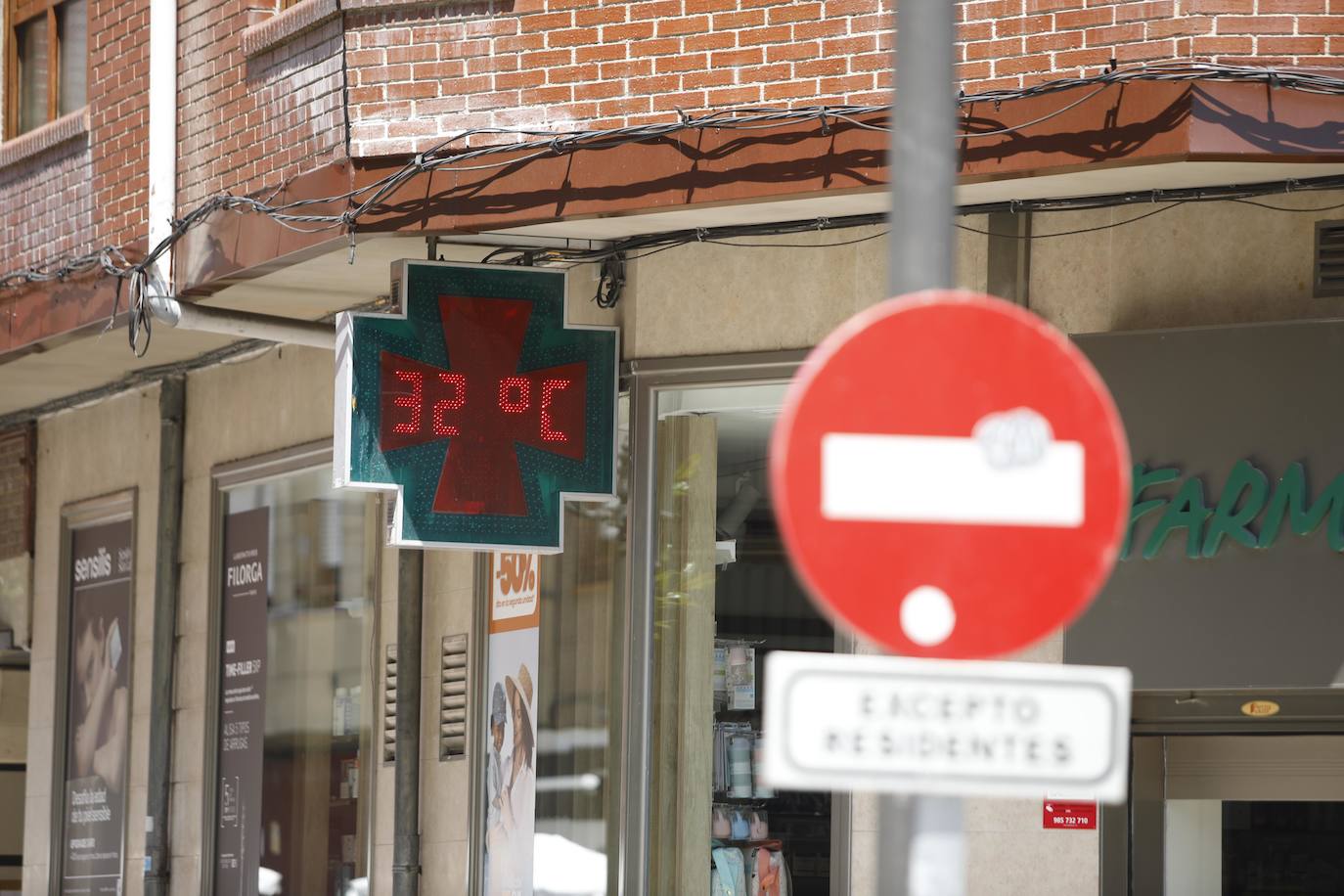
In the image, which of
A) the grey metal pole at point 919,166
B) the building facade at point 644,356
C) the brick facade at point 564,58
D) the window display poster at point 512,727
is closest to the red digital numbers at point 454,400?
the building facade at point 644,356

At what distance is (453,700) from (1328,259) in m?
4.99

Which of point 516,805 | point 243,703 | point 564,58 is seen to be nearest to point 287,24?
point 564,58

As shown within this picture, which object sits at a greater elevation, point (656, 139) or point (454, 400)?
point (656, 139)

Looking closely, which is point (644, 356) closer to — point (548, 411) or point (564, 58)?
point (548, 411)

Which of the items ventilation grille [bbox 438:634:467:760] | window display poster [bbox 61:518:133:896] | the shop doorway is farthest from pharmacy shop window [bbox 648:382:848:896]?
window display poster [bbox 61:518:133:896]

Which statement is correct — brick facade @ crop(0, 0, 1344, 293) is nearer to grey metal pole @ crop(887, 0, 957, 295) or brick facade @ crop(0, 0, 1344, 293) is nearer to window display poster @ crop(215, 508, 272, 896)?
window display poster @ crop(215, 508, 272, 896)

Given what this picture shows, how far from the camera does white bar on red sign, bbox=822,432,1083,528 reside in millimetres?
3637

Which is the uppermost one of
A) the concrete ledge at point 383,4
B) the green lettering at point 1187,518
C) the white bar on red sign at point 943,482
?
the concrete ledge at point 383,4

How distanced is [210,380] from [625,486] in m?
4.22

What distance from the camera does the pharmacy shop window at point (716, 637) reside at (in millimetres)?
10156

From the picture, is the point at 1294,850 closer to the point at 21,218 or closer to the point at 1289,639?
the point at 1289,639

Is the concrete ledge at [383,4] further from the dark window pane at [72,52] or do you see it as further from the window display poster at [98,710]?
the window display poster at [98,710]

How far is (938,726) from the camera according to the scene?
3594 mm

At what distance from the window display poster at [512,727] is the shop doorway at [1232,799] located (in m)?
2.97
